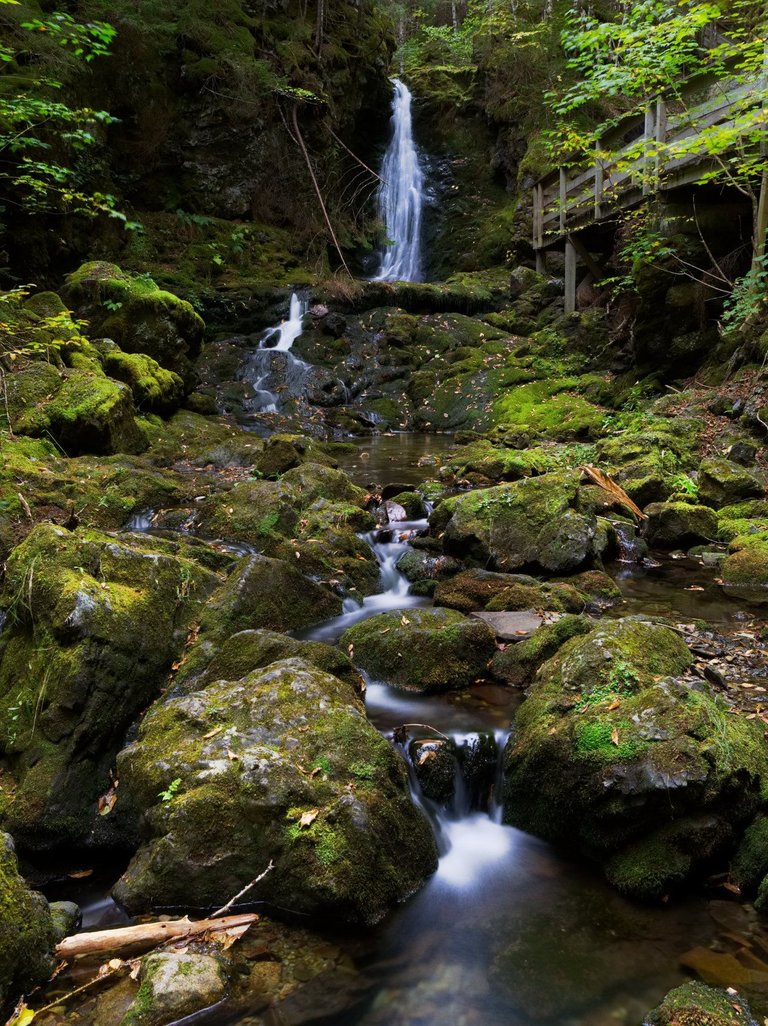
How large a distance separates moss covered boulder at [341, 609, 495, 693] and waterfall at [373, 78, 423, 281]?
63.3ft

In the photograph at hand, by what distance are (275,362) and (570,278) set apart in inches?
324

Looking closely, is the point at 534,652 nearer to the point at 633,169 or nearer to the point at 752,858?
the point at 752,858

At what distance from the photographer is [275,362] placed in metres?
16.5

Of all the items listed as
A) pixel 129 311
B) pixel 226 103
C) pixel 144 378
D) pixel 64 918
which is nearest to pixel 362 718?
pixel 64 918

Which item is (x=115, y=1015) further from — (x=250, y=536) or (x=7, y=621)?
(x=250, y=536)

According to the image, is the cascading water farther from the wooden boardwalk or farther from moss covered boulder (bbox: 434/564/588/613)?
moss covered boulder (bbox: 434/564/588/613)

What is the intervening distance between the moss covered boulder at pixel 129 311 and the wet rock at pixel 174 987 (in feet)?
37.0

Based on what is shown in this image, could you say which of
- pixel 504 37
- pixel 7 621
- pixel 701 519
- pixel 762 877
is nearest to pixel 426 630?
pixel 762 877

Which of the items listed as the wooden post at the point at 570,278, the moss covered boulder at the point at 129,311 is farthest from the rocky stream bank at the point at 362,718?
the wooden post at the point at 570,278

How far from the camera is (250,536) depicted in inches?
278

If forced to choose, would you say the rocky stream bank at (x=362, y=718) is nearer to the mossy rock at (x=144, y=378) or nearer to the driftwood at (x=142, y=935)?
the driftwood at (x=142, y=935)

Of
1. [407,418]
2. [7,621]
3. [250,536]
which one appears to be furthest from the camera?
[407,418]

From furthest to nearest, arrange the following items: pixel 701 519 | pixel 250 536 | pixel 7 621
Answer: pixel 701 519 → pixel 250 536 → pixel 7 621

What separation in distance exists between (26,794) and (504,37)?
28309 millimetres
